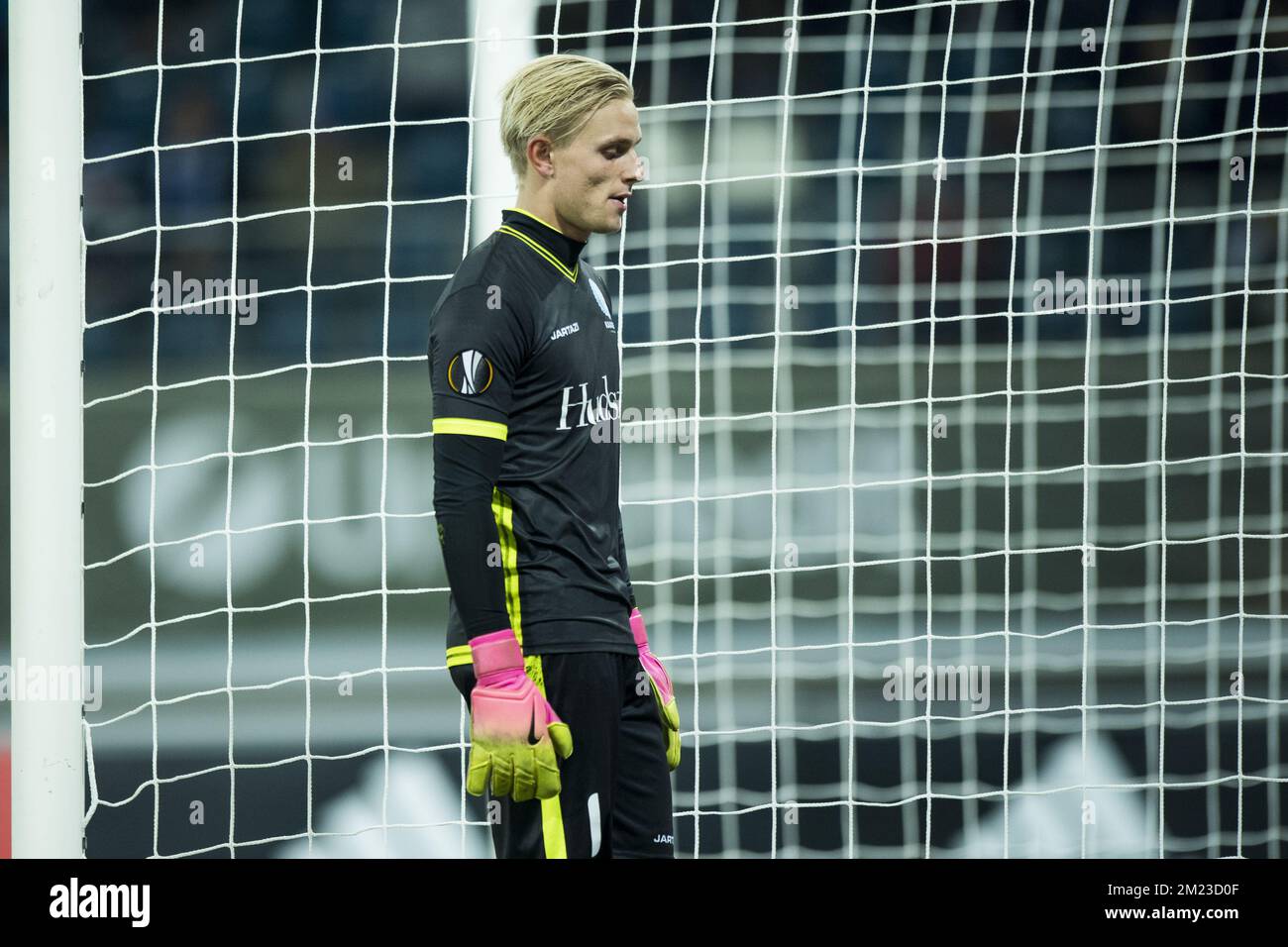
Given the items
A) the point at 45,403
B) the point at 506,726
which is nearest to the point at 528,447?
the point at 506,726

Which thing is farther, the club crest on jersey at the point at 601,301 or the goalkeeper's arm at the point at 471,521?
the club crest on jersey at the point at 601,301

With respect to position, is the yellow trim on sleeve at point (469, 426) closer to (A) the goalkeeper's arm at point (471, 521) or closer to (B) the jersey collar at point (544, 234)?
(A) the goalkeeper's arm at point (471, 521)

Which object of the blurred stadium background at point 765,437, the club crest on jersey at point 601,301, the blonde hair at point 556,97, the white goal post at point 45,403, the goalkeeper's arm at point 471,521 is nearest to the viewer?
the goalkeeper's arm at point 471,521

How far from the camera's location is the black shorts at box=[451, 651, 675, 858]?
2.20m

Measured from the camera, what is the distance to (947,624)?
18.8ft

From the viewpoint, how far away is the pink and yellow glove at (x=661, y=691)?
7.83 feet

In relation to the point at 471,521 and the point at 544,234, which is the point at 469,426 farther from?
the point at 544,234

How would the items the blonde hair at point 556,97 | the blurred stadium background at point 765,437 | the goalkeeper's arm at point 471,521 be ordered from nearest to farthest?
the goalkeeper's arm at point 471,521
the blonde hair at point 556,97
the blurred stadium background at point 765,437

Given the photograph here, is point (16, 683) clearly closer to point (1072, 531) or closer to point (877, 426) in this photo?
point (877, 426)

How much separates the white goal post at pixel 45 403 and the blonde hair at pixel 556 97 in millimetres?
827

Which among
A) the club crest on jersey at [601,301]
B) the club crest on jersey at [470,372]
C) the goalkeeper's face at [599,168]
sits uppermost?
the goalkeeper's face at [599,168]

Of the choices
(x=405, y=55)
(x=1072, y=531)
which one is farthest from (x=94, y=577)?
(x=1072, y=531)

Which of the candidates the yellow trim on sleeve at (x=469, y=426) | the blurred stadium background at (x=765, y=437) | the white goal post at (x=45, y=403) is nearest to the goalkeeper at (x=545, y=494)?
the yellow trim on sleeve at (x=469, y=426)

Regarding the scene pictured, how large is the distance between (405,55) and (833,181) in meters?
1.87
